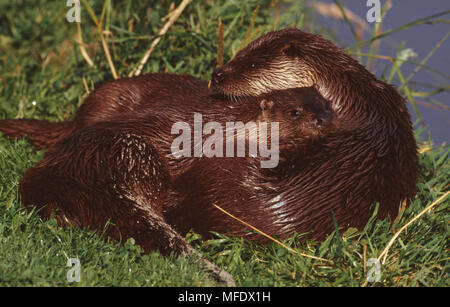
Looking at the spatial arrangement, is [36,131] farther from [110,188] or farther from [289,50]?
[289,50]

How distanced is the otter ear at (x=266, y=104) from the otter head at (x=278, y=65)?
13 centimetres

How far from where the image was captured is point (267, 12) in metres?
4.11

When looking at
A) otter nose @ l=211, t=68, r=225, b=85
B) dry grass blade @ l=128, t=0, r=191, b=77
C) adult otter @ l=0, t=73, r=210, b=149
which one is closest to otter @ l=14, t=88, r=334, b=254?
otter nose @ l=211, t=68, r=225, b=85

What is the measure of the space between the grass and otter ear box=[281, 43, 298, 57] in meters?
0.75

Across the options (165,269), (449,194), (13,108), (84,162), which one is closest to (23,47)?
(13,108)

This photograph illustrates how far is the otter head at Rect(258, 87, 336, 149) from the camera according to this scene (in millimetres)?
2271

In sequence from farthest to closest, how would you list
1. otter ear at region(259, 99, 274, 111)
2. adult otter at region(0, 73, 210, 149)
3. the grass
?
1. adult otter at region(0, 73, 210, 149)
2. otter ear at region(259, 99, 274, 111)
3. the grass

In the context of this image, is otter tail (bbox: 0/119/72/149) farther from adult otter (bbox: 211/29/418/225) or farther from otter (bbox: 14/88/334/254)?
adult otter (bbox: 211/29/418/225)

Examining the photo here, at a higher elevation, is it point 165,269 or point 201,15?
point 201,15

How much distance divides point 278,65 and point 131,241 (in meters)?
0.92

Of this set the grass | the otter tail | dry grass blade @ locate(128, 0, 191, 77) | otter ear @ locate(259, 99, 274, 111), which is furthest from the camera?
dry grass blade @ locate(128, 0, 191, 77)

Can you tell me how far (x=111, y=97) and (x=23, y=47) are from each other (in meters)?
1.70

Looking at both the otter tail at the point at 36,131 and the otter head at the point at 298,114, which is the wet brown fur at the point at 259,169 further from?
the otter tail at the point at 36,131

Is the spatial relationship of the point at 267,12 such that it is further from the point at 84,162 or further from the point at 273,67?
the point at 84,162
